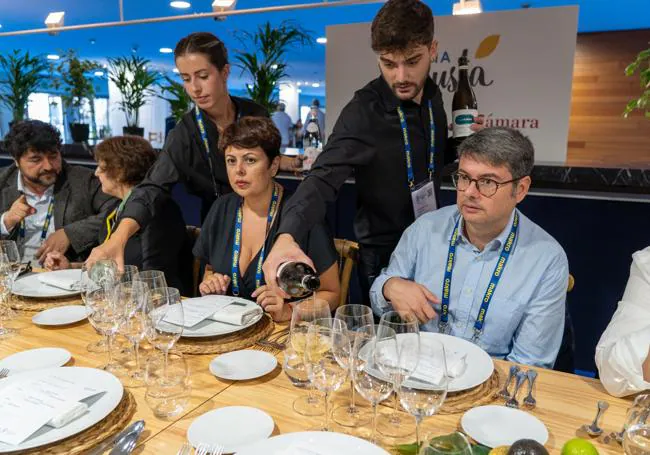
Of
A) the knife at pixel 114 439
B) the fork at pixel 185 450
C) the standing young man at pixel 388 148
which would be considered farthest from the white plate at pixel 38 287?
the fork at pixel 185 450

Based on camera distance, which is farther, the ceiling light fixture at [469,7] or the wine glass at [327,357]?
the ceiling light fixture at [469,7]

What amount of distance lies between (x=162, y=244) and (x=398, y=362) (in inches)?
70.2

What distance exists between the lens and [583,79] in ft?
25.3

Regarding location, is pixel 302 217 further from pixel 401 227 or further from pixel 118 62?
pixel 118 62

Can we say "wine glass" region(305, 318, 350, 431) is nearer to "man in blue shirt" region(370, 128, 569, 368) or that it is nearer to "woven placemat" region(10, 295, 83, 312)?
"man in blue shirt" region(370, 128, 569, 368)

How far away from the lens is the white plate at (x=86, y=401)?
1015 millimetres

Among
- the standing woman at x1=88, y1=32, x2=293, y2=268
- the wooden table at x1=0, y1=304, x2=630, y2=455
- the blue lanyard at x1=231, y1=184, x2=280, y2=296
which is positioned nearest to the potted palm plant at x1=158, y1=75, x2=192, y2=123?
the standing woman at x1=88, y1=32, x2=293, y2=268

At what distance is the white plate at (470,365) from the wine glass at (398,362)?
93mm

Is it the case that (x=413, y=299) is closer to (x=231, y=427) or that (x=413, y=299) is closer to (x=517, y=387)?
(x=517, y=387)

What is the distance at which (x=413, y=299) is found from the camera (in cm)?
165

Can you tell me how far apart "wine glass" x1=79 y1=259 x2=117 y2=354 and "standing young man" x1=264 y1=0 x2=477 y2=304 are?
20.6 inches

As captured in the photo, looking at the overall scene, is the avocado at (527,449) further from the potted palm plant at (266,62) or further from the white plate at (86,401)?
the potted palm plant at (266,62)

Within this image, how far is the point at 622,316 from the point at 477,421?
0.61 m

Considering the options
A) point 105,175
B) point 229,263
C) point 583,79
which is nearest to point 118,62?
point 105,175
